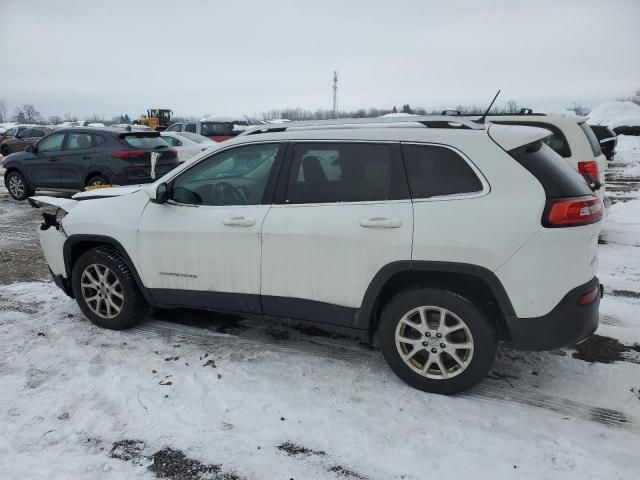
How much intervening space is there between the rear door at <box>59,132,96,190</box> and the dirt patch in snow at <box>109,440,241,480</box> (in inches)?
344

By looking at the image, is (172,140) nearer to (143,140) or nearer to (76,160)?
(143,140)

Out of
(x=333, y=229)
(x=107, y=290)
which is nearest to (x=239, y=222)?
Result: (x=333, y=229)

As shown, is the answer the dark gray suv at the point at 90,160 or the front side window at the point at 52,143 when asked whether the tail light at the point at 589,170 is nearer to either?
the dark gray suv at the point at 90,160

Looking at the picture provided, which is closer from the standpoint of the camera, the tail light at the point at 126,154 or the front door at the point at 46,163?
the tail light at the point at 126,154

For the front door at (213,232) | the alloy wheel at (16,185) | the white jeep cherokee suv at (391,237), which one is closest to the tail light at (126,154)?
the alloy wheel at (16,185)

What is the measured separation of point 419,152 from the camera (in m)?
3.33

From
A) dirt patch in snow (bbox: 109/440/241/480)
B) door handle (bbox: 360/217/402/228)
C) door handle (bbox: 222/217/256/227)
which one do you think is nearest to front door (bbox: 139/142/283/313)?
door handle (bbox: 222/217/256/227)

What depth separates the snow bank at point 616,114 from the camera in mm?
28547

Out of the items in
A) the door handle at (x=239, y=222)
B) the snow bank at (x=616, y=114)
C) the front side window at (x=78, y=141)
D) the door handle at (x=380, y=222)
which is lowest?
the door handle at (x=239, y=222)

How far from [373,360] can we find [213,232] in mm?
1611

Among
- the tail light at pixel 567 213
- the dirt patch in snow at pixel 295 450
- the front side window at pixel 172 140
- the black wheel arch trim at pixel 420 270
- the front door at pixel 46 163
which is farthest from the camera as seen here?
the front side window at pixel 172 140

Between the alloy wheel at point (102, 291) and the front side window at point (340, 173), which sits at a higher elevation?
the front side window at point (340, 173)

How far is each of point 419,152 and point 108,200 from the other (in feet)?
9.20

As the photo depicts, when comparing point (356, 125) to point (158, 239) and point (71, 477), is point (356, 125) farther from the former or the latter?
point (71, 477)
